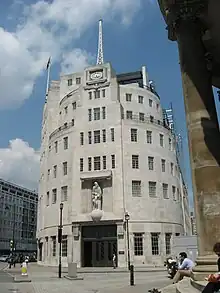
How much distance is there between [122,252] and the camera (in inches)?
1649

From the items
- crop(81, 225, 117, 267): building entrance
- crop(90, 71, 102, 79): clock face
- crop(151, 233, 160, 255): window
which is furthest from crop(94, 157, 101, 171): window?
crop(90, 71, 102, 79): clock face

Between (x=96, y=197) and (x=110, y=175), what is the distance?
3251 mm

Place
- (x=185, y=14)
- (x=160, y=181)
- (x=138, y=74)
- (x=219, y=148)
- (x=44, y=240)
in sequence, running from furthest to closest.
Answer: (x=138, y=74), (x=44, y=240), (x=160, y=181), (x=185, y=14), (x=219, y=148)

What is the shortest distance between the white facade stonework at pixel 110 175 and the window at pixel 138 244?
0.12 m

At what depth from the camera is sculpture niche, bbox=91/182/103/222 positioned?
141 feet

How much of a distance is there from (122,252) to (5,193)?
90423mm

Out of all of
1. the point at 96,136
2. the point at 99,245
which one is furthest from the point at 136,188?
the point at 96,136

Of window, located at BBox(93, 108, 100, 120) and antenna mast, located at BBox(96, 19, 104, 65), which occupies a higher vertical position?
antenna mast, located at BBox(96, 19, 104, 65)

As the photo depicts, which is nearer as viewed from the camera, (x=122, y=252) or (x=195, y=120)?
(x=195, y=120)

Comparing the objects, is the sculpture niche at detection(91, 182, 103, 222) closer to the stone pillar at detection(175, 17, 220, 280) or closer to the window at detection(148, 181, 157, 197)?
the window at detection(148, 181, 157, 197)

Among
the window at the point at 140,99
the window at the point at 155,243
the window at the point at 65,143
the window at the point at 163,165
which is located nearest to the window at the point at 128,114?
the window at the point at 140,99

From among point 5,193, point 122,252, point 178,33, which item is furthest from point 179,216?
point 5,193

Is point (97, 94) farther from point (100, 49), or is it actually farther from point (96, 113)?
point (100, 49)

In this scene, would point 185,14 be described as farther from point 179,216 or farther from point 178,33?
point 179,216
